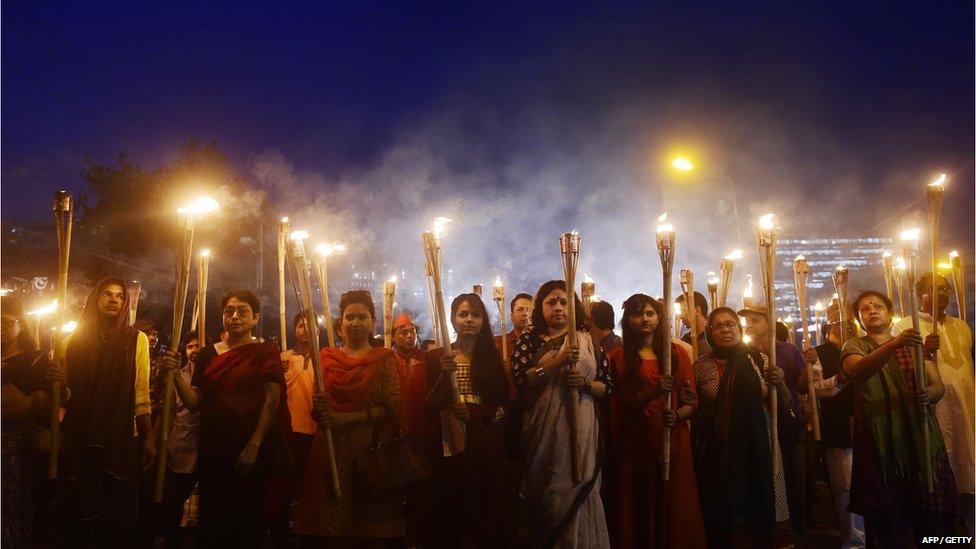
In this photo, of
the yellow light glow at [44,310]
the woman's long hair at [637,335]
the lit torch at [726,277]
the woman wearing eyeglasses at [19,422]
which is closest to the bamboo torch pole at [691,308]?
the lit torch at [726,277]

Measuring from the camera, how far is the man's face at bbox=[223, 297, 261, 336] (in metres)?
4.39

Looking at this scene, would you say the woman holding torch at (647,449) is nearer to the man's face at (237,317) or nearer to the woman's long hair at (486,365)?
the woman's long hair at (486,365)

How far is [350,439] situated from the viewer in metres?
4.22

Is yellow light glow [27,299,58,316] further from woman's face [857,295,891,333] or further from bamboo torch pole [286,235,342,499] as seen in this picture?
woman's face [857,295,891,333]

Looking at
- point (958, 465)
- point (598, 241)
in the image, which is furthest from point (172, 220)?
point (958, 465)

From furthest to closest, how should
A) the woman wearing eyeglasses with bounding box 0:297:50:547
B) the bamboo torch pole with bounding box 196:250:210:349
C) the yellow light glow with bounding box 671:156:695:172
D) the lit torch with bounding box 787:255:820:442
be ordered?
the yellow light glow with bounding box 671:156:695:172 → the bamboo torch pole with bounding box 196:250:210:349 → the lit torch with bounding box 787:255:820:442 → the woman wearing eyeglasses with bounding box 0:297:50:547

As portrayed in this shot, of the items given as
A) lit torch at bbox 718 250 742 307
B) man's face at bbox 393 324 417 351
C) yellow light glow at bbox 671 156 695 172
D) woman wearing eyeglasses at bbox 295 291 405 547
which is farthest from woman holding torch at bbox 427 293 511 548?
yellow light glow at bbox 671 156 695 172

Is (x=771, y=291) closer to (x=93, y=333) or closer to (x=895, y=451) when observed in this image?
(x=895, y=451)

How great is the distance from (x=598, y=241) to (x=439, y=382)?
2488cm

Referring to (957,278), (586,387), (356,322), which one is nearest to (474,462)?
(586,387)

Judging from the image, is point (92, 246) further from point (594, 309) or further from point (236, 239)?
point (594, 309)

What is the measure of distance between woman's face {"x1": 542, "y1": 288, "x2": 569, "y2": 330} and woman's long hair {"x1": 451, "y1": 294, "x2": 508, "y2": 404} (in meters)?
0.51

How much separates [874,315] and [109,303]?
5.70m

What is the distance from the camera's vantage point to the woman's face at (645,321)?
15.0 feet
